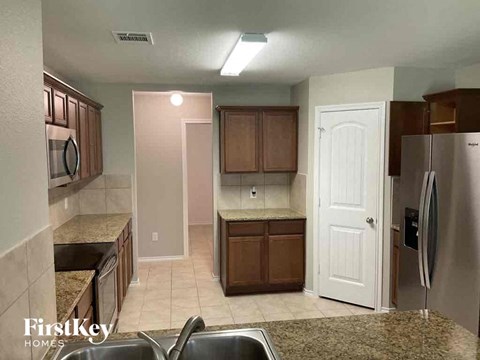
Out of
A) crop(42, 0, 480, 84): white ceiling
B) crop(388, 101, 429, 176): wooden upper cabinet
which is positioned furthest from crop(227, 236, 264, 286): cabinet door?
crop(42, 0, 480, 84): white ceiling

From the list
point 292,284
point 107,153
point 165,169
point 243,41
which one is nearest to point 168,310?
point 292,284

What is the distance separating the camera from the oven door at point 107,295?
2455mm

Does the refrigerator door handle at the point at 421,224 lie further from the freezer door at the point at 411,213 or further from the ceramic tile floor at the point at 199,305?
the ceramic tile floor at the point at 199,305

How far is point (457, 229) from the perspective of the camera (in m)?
2.58

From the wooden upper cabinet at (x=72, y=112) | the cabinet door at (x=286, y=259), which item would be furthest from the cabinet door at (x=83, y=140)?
the cabinet door at (x=286, y=259)

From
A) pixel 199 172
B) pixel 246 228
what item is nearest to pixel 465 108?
pixel 246 228

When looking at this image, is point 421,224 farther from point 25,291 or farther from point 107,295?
point 25,291

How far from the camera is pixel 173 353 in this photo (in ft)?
3.58

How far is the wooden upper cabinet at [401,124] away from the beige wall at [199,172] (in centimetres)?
465

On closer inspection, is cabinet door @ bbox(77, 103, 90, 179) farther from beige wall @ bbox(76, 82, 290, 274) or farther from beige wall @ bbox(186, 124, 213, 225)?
beige wall @ bbox(186, 124, 213, 225)

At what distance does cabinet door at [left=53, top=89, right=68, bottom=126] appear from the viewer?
8.57 ft

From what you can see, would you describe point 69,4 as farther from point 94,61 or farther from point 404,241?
point 404,241

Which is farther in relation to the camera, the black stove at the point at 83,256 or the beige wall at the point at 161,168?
the beige wall at the point at 161,168

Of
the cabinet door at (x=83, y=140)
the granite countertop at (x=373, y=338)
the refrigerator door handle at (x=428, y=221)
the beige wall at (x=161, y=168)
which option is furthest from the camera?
the beige wall at (x=161, y=168)
